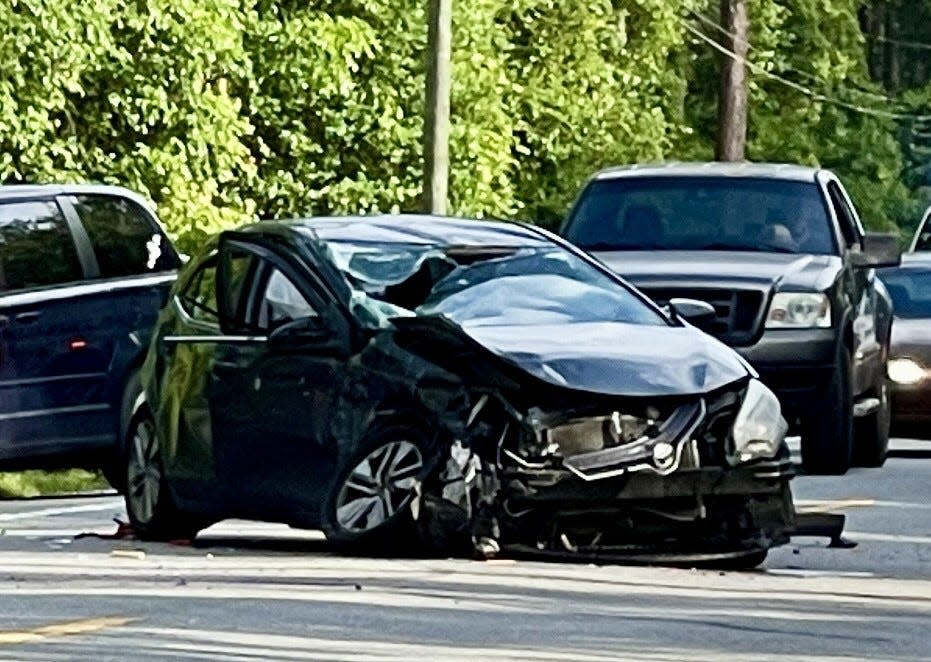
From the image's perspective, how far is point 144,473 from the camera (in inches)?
629

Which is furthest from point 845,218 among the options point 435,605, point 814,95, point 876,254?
point 814,95

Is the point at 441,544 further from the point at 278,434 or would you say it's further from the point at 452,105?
the point at 452,105

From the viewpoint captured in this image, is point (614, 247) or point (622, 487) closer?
point (622, 487)

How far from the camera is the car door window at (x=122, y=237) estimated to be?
19.7 m

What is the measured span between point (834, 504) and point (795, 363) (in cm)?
197

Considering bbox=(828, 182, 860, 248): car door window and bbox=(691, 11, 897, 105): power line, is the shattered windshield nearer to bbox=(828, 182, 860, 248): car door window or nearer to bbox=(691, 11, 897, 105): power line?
bbox=(828, 182, 860, 248): car door window

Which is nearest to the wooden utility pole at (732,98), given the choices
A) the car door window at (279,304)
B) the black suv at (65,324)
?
the black suv at (65,324)

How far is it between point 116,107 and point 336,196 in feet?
16.6

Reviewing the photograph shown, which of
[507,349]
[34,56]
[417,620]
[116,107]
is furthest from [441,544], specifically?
[116,107]

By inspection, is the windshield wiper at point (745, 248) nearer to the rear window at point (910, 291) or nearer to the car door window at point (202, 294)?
→ the rear window at point (910, 291)

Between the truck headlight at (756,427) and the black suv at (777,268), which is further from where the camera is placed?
the black suv at (777,268)

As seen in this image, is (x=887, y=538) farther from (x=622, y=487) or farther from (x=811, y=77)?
(x=811, y=77)

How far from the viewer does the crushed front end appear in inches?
541

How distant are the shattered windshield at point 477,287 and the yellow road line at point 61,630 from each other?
10.9 ft
